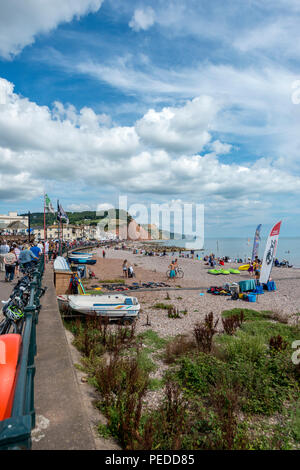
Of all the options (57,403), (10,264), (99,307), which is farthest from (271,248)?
(57,403)

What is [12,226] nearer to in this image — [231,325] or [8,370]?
[231,325]

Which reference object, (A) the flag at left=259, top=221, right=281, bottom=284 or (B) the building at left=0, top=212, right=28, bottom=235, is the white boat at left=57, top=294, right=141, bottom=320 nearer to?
(A) the flag at left=259, top=221, right=281, bottom=284

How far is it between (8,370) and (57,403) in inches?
35.2

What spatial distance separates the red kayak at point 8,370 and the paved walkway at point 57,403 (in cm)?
51

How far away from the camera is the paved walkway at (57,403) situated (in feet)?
9.86

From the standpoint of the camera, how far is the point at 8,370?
10.6 ft

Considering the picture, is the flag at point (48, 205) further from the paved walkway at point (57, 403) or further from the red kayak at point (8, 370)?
the red kayak at point (8, 370)

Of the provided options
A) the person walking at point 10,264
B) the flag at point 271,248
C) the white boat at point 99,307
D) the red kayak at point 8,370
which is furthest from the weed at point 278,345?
the person walking at point 10,264

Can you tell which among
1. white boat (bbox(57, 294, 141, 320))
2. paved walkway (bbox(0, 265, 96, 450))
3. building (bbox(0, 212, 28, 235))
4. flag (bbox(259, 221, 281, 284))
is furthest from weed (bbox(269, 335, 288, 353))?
building (bbox(0, 212, 28, 235))

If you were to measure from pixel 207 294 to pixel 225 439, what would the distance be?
15.3m
